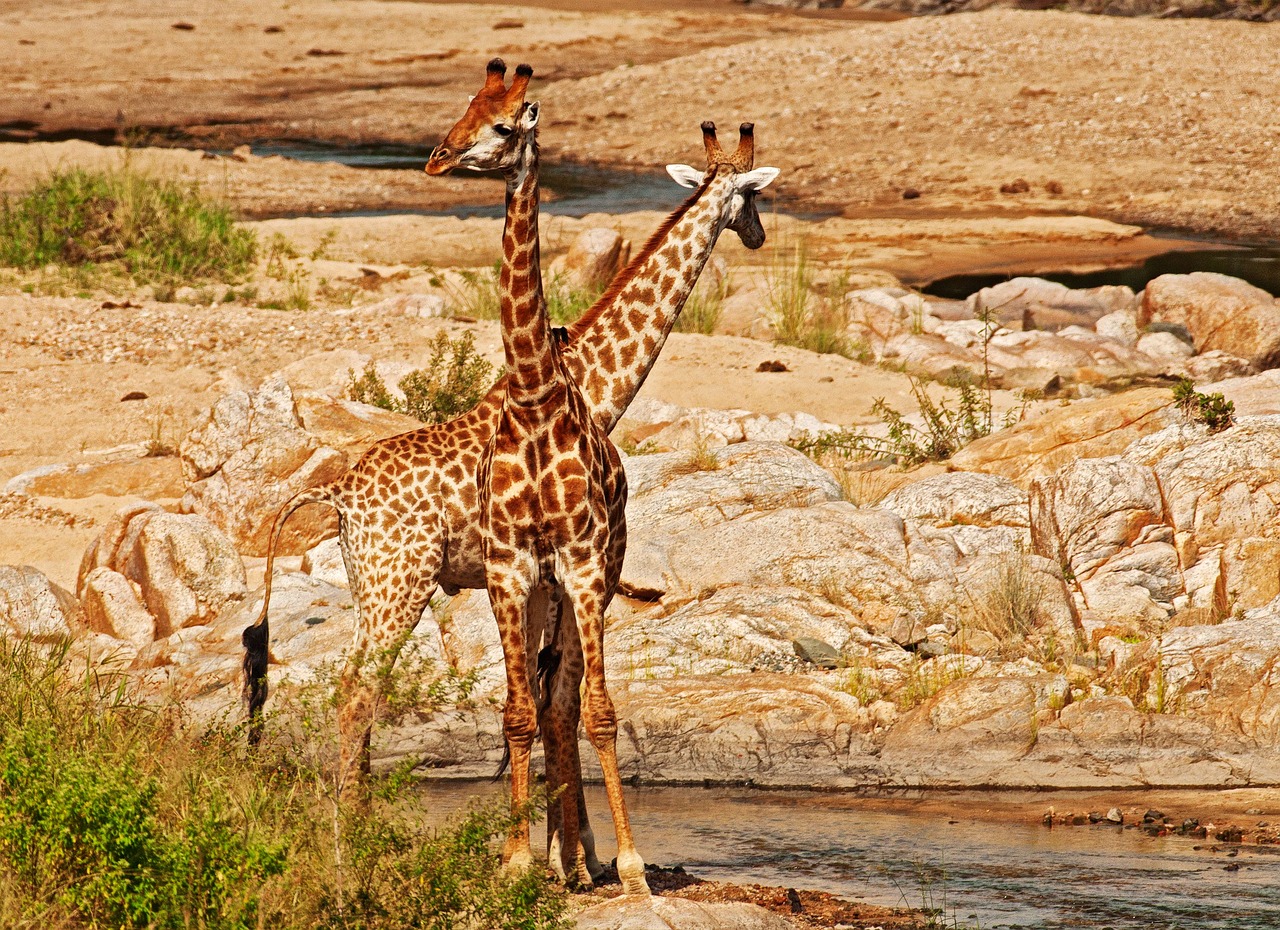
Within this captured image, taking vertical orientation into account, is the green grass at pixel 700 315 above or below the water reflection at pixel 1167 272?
above

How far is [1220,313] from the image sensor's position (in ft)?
59.4

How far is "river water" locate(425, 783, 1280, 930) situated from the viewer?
733 cm

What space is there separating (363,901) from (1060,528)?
267 inches

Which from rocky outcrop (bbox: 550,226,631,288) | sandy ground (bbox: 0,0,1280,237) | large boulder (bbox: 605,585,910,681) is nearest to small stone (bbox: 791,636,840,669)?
large boulder (bbox: 605,585,910,681)

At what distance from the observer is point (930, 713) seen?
9.63m

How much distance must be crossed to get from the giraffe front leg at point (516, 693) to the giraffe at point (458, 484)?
35 centimetres

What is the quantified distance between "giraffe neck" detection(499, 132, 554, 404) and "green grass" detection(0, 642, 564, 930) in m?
1.64

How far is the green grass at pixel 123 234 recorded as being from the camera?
19.1 m

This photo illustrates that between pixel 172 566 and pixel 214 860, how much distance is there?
18.1ft

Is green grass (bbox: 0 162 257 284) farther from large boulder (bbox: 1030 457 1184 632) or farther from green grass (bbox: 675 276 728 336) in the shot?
large boulder (bbox: 1030 457 1184 632)

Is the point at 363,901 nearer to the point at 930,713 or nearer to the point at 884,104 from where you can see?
the point at 930,713

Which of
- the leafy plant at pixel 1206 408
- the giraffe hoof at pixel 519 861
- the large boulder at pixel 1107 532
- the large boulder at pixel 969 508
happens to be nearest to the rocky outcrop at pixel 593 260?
the large boulder at pixel 969 508

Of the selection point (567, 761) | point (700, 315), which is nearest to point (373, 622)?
point (567, 761)

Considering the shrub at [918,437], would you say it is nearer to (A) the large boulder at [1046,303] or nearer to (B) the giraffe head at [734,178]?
(A) the large boulder at [1046,303]
